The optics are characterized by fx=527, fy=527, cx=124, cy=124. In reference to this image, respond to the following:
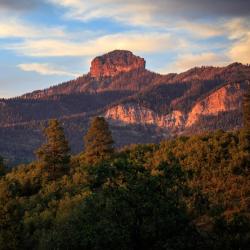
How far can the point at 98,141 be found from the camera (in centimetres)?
5744

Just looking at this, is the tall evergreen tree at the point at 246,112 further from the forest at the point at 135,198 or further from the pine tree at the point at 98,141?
the pine tree at the point at 98,141

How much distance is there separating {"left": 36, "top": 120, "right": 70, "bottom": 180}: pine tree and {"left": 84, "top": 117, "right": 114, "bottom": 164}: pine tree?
108 inches

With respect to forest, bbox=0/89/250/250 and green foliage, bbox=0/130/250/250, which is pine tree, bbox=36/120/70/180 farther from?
green foliage, bbox=0/130/250/250

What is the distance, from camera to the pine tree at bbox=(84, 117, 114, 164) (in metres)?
57.0

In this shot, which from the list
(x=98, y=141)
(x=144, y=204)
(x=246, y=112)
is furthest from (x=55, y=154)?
(x=144, y=204)

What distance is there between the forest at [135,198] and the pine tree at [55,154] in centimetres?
11

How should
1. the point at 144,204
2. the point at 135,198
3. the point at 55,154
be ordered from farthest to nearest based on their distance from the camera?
the point at 55,154 → the point at 135,198 → the point at 144,204

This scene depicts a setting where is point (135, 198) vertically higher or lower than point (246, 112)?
lower

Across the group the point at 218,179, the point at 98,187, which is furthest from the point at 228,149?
the point at 98,187

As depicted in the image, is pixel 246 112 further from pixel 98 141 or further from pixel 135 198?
pixel 135 198

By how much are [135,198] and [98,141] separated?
1269 inches

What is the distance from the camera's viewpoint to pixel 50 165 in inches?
2242

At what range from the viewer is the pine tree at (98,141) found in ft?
187

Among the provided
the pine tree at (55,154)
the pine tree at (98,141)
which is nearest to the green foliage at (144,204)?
the pine tree at (55,154)
